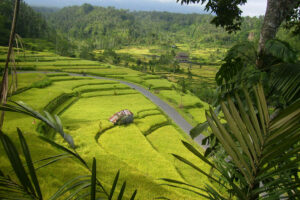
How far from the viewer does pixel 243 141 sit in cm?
66

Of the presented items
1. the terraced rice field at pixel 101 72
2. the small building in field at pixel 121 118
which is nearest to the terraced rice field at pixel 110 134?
the terraced rice field at pixel 101 72

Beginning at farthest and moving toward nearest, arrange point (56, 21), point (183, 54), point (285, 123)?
point (56, 21)
point (183, 54)
point (285, 123)

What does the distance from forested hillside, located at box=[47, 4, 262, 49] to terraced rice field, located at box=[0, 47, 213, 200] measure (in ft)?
186

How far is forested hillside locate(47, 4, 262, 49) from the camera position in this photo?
82.9m

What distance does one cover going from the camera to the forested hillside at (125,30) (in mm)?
82938

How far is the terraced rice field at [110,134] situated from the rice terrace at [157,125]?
0.07 meters

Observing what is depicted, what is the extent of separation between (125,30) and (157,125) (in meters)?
91.5

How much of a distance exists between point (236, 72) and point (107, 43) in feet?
277

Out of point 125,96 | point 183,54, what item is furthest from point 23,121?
point 183,54

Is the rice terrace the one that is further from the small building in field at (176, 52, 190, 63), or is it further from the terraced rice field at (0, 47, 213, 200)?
the small building in field at (176, 52, 190, 63)

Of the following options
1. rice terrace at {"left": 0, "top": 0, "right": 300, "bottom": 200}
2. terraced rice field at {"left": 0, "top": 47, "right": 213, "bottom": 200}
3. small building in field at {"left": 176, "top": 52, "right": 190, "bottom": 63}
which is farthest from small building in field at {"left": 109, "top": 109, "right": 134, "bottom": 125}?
small building in field at {"left": 176, "top": 52, "right": 190, "bottom": 63}

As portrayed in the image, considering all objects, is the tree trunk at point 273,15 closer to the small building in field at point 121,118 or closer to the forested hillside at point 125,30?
the small building in field at point 121,118

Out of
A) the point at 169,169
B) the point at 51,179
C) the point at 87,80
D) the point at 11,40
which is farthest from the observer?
the point at 87,80

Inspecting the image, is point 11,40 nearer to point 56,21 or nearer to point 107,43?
point 107,43
